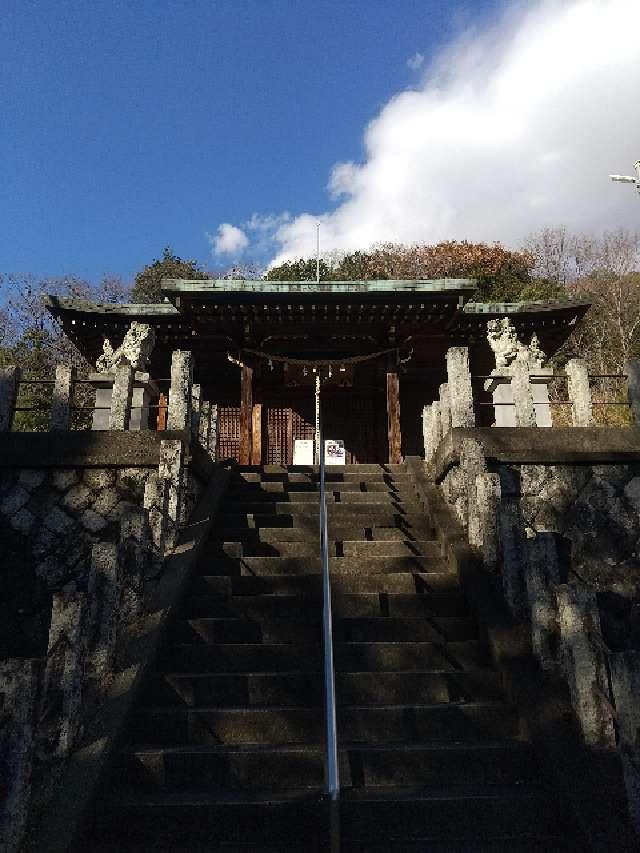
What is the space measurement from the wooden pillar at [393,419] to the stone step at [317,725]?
7954 mm

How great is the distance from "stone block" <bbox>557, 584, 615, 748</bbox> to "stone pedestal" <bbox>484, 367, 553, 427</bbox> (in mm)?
5390

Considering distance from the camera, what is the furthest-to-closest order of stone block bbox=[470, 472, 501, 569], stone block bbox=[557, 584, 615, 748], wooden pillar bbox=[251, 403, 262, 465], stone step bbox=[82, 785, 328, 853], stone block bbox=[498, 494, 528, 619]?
wooden pillar bbox=[251, 403, 262, 465] → stone block bbox=[470, 472, 501, 569] → stone block bbox=[498, 494, 528, 619] → stone block bbox=[557, 584, 615, 748] → stone step bbox=[82, 785, 328, 853]

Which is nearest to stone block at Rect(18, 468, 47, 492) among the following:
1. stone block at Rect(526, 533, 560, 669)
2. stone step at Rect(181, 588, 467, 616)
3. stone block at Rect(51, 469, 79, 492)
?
stone block at Rect(51, 469, 79, 492)

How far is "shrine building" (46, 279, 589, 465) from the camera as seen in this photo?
1094 centimetres

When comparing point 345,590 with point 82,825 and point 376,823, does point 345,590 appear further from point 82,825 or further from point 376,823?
point 82,825

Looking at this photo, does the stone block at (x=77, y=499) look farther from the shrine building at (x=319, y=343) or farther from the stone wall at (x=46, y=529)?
the shrine building at (x=319, y=343)

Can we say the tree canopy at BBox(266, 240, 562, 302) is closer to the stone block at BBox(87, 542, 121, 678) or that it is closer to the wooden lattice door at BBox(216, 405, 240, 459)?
the wooden lattice door at BBox(216, 405, 240, 459)

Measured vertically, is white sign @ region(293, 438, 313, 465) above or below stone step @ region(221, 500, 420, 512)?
above

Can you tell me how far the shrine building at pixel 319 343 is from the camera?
10.9 metres

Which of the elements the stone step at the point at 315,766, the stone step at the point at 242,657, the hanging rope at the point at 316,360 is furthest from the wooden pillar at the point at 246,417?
the stone step at the point at 315,766

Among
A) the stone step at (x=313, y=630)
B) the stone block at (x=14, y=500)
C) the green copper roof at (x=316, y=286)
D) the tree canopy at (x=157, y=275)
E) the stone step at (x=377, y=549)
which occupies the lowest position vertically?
the stone step at (x=313, y=630)

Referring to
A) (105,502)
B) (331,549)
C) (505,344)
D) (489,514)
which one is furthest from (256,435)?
(489,514)

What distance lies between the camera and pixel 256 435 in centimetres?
1346

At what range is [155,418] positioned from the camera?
14.6 metres
